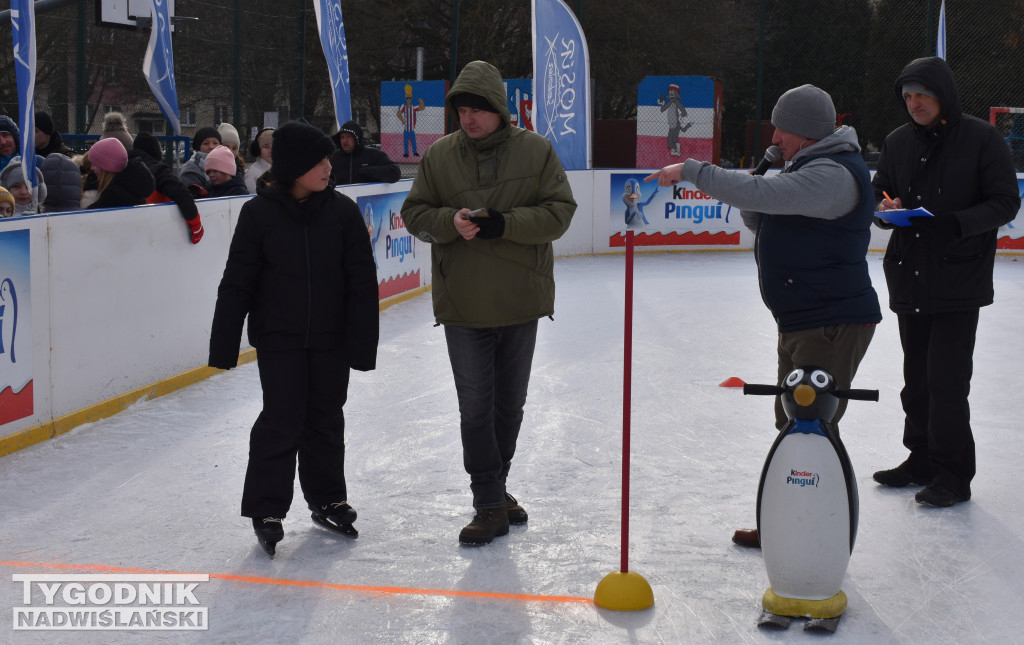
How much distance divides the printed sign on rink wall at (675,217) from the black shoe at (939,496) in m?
9.86

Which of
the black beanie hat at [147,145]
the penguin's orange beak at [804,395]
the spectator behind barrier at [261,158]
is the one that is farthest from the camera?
the spectator behind barrier at [261,158]

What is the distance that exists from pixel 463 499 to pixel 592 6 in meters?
22.5

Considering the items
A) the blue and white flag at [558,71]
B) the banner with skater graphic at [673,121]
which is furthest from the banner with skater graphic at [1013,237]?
the blue and white flag at [558,71]

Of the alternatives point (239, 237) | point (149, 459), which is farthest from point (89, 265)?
point (239, 237)

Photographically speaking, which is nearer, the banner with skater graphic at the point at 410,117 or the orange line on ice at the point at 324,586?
the orange line on ice at the point at 324,586

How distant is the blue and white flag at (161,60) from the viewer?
8.09 m

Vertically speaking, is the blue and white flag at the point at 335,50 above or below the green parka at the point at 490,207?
above

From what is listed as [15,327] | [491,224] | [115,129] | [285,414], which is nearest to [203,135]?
[115,129]

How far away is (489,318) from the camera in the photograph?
395cm

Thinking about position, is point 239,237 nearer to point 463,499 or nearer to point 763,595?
point 463,499

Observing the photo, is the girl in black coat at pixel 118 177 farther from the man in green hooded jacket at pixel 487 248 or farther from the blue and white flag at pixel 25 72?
the man in green hooded jacket at pixel 487 248

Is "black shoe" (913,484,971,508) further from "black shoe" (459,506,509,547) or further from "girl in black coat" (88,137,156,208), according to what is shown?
"girl in black coat" (88,137,156,208)

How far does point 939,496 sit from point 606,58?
72.5 ft

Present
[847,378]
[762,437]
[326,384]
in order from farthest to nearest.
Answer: [762,437] → [326,384] → [847,378]
